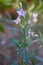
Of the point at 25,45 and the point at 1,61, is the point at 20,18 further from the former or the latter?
the point at 1,61

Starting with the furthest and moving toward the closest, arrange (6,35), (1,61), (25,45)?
(6,35) < (1,61) < (25,45)

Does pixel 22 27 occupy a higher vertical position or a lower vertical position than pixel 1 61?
lower

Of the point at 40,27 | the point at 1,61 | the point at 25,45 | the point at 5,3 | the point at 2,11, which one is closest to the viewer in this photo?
the point at 25,45

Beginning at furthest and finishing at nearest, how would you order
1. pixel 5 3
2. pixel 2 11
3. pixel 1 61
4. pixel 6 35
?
pixel 2 11 → pixel 5 3 → pixel 6 35 → pixel 1 61

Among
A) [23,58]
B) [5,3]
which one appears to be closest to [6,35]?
[5,3]

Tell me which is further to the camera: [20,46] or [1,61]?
[1,61]

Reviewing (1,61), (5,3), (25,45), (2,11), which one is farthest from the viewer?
(2,11)

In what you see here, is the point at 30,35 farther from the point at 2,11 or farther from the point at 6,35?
the point at 2,11

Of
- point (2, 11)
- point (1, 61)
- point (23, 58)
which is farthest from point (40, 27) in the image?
point (2, 11)

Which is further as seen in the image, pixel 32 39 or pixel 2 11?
pixel 2 11

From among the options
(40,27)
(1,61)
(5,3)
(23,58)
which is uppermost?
(5,3)
